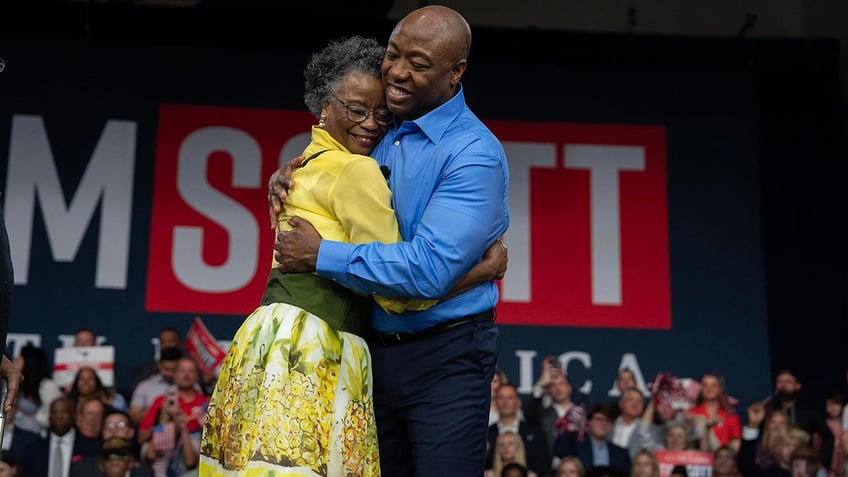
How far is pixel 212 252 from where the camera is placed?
376 inches

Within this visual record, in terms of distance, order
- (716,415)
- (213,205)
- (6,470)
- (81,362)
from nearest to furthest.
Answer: (6,470) → (81,362) → (716,415) → (213,205)

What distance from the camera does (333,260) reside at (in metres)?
2.67

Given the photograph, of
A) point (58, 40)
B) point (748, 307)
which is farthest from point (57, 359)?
point (748, 307)

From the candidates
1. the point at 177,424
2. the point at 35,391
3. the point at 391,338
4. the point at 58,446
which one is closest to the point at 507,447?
the point at 177,424

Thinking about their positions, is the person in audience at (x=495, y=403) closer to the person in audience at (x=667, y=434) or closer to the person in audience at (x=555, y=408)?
the person in audience at (x=555, y=408)

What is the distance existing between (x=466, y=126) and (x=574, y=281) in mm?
6986

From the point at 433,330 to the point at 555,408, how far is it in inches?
211

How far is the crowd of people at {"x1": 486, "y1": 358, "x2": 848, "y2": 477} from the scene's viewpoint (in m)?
7.43

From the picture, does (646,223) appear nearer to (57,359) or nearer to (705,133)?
(705,133)

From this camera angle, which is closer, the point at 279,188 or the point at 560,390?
the point at 279,188

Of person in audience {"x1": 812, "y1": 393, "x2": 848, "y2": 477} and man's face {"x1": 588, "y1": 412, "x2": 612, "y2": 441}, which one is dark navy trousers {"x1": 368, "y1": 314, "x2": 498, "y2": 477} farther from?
person in audience {"x1": 812, "y1": 393, "x2": 848, "y2": 477}

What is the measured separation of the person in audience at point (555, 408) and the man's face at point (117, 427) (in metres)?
2.49

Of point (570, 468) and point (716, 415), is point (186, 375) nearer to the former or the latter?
point (570, 468)

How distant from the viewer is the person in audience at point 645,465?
730cm
